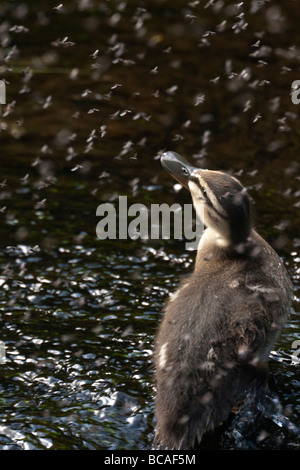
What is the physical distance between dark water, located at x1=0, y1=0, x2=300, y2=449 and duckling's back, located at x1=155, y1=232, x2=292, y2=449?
1.07 feet

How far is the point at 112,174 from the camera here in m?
7.66

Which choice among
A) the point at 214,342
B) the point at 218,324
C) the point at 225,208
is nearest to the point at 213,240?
the point at 225,208

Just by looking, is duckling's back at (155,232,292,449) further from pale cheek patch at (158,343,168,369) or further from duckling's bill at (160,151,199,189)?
duckling's bill at (160,151,199,189)

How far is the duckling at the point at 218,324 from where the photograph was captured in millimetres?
4176

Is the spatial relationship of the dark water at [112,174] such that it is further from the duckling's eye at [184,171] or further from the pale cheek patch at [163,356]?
the duckling's eye at [184,171]

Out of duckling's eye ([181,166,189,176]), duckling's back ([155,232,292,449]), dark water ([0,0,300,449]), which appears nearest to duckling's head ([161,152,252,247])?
duckling's back ([155,232,292,449])

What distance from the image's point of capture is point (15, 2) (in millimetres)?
11094

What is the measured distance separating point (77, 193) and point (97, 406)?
300cm

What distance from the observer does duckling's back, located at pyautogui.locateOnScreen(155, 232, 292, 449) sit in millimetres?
4164

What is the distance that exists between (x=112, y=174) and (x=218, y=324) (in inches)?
139

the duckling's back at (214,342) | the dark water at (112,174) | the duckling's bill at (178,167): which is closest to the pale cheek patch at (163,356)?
the duckling's back at (214,342)

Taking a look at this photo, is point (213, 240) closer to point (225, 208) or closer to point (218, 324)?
point (225, 208)
